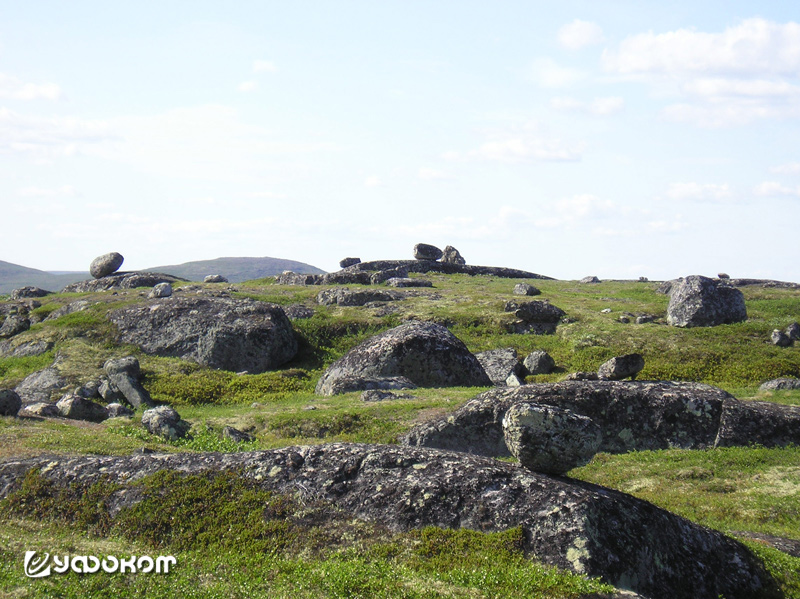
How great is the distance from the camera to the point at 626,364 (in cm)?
3191

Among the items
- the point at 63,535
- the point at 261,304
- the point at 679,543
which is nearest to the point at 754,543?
the point at 679,543

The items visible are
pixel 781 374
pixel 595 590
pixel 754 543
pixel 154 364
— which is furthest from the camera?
pixel 154 364

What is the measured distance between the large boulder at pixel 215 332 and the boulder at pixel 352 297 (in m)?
9.23

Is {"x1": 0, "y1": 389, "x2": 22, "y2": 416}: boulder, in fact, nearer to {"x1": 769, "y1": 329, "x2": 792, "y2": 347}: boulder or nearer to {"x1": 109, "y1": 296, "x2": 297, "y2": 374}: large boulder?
{"x1": 109, "y1": 296, "x2": 297, "y2": 374}: large boulder

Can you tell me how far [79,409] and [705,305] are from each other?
140ft

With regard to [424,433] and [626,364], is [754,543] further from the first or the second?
[626,364]

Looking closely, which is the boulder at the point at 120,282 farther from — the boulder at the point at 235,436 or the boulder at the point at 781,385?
the boulder at the point at 781,385

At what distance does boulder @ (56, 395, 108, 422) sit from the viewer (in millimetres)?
33562

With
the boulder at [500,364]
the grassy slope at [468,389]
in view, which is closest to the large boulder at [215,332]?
the grassy slope at [468,389]

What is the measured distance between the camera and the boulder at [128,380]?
126 ft

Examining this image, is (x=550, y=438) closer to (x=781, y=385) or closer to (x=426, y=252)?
(x=781, y=385)

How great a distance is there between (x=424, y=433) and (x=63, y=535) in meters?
15.9

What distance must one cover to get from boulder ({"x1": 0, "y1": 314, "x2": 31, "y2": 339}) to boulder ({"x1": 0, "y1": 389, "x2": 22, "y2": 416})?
86.2ft

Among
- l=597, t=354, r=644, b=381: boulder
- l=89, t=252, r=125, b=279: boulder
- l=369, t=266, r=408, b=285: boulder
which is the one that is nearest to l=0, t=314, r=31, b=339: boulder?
l=89, t=252, r=125, b=279: boulder
